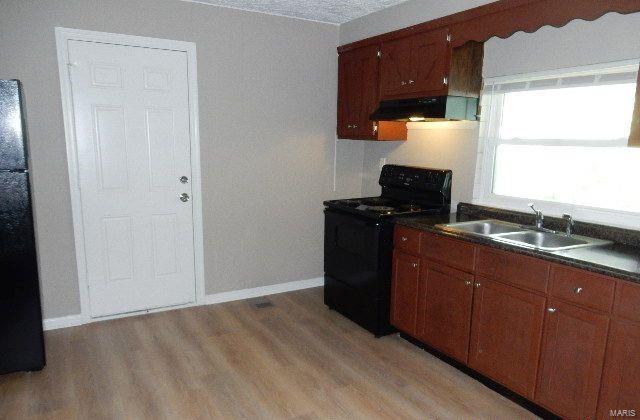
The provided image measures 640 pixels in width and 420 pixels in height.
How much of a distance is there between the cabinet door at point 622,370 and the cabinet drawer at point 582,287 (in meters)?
0.10

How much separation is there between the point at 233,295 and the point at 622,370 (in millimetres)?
2916

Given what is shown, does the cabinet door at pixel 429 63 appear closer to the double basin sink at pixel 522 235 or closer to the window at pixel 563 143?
the window at pixel 563 143

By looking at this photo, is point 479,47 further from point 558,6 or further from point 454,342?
point 454,342

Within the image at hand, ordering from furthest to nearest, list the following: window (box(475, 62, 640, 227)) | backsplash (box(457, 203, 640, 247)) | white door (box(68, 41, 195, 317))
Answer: white door (box(68, 41, 195, 317)) → window (box(475, 62, 640, 227)) → backsplash (box(457, 203, 640, 247))

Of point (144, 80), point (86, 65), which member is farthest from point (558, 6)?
point (86, 65)

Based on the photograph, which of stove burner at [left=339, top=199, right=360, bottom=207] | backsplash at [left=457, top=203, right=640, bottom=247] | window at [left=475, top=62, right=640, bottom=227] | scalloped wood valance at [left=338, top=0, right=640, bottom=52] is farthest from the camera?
stove burner at [left=339, top=199, right=360, bottom=207]

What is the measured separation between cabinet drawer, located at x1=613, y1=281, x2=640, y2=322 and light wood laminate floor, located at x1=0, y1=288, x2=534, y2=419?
32.0 inches

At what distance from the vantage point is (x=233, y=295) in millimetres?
3912

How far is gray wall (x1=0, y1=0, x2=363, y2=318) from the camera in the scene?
2992 millimetres

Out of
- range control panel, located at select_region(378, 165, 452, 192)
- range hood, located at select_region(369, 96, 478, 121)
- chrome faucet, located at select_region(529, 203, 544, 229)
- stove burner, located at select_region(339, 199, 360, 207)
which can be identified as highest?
range hood, located at select_region(369, 96, 478, 121)

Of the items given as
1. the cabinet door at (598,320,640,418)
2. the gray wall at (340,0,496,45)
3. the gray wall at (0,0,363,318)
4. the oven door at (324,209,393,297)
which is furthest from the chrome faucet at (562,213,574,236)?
the gray wall at (0,0,363,318)

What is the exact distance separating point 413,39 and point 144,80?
202 centimetres

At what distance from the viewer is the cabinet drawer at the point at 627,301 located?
1806 mm

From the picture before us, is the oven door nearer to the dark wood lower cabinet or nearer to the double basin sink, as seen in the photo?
the dark wood lower cabinet
